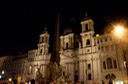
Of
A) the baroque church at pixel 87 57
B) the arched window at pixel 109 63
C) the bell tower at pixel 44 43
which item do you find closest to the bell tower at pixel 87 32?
the baroque church at pixel 87 57

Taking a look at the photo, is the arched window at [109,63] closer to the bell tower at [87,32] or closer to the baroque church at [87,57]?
the baroque church at [87,57]

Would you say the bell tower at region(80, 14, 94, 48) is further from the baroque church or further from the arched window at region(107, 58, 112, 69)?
the arched window at region(107, 58, 112, 69)

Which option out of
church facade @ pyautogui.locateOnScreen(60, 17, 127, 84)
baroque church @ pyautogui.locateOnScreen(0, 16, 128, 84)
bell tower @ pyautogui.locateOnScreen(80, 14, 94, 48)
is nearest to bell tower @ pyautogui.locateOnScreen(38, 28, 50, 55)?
baroque church @ pyautogui.locateOnScreen(0, 16, 128, 84)

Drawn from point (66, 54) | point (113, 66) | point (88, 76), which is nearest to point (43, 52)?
point (66, 54)

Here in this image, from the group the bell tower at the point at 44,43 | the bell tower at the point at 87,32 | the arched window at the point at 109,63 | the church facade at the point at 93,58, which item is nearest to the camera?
the church facade at the point at 93,58

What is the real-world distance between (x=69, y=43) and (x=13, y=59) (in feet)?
96.5

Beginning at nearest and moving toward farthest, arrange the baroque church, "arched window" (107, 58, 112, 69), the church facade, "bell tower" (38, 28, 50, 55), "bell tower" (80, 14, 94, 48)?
the church facade → the baroque church → "arched window" (107, 58, 112, 69) → "bell tower" (80, 14, 94, 48) → "bell tower" (38, 28, 50, 55)

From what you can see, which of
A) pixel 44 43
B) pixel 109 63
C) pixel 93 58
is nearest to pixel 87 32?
pixel 93 58

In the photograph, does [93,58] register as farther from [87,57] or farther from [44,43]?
[44,43]

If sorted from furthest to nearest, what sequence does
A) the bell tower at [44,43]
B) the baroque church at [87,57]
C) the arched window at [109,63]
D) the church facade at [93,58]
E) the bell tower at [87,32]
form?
1. the bell tower at [44,43]
2. the bell tower at [87,32]
3. the arched window at [109,63]
4. the baroque church at [87,57]
5. the church facade at [93,58]

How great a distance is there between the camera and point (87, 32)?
147ft

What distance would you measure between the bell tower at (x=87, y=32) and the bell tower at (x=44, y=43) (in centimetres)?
1712

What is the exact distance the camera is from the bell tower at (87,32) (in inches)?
1736

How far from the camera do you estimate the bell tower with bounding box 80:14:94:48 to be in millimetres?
44094
